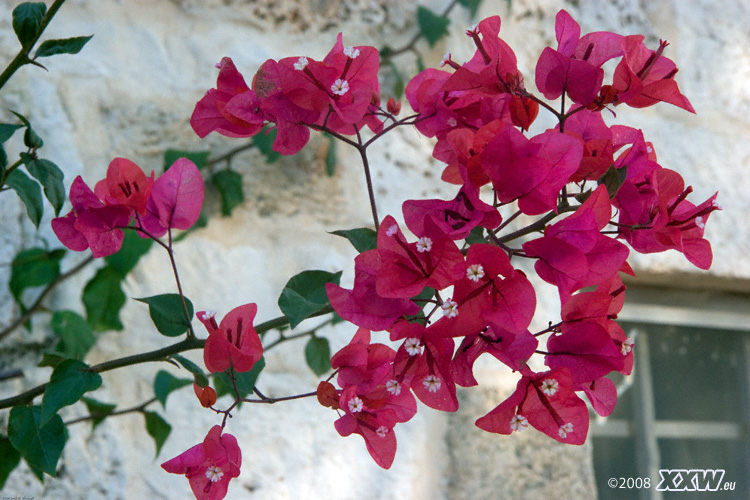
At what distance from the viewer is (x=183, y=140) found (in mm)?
741

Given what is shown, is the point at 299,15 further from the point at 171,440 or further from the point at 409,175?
the point at 171,440

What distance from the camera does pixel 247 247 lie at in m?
0.74

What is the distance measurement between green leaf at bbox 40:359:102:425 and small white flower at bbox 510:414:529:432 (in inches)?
8.2

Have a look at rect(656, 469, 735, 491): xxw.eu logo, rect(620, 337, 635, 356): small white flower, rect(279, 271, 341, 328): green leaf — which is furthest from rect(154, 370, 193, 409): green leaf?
rect(656, 469, 735, 491): xxw.eu logo

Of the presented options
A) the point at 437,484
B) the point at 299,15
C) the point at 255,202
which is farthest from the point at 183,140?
the point at 437,484

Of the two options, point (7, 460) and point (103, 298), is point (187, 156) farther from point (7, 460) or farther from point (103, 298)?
point (7, 460)

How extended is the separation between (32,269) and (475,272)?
0.49 metres

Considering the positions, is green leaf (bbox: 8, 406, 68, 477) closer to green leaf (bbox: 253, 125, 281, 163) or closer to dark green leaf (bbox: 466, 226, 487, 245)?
dark green leaf (bbox: 466, 226, 487, 245)

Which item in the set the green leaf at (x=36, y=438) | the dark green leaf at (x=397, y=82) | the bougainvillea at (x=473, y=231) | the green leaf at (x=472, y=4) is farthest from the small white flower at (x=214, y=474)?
the green leaf at (x=472, y=4)

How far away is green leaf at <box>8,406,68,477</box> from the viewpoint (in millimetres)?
389

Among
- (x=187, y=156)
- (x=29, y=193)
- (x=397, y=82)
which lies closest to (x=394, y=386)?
(x=29, y=193)

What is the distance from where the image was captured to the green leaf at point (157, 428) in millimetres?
564

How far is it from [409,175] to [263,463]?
13.8 inches

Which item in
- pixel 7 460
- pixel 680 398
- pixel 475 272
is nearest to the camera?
→ pixel 475 272
